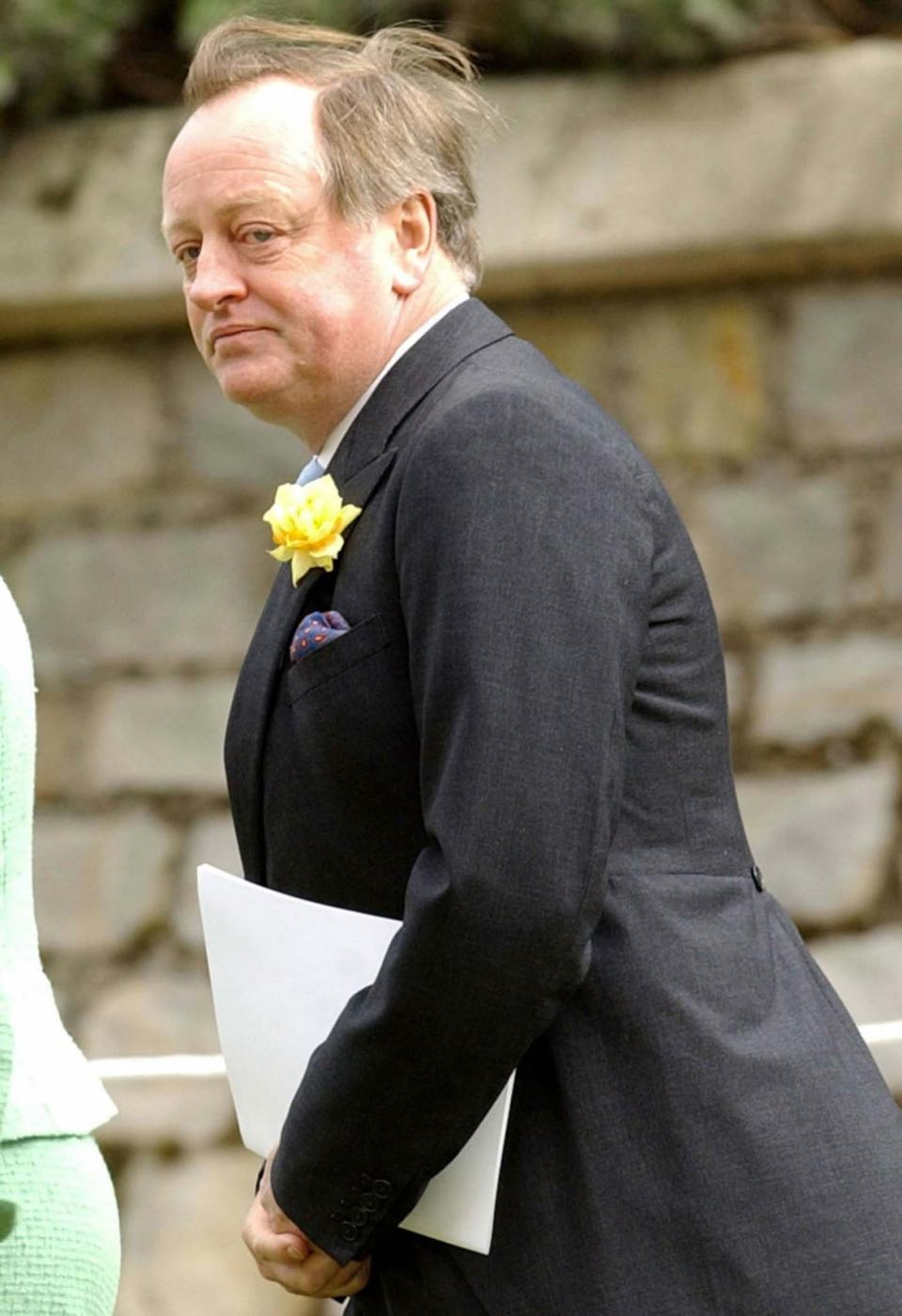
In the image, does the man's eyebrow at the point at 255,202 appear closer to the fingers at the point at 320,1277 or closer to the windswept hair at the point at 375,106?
the windswept hair at the point at 375,106

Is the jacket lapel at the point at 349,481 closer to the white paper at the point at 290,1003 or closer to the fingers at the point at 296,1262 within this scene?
the white paper at the point at 290,1003

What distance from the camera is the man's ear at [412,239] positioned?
1765mm

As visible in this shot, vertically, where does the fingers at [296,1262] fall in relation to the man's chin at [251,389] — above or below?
below

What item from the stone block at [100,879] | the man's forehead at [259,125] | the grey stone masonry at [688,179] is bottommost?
the stone block at [100,879]

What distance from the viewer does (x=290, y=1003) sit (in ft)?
5.41

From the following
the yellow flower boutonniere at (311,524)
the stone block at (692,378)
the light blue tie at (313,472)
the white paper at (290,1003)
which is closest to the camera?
the white paper at (290,1003)

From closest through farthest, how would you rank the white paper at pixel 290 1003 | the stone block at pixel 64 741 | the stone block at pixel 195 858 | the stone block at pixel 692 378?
the white paper at pixel 290 1003
the stone block at pixel 692 378
the stone block at pixel 195 858
the stone block at pixel 64 741

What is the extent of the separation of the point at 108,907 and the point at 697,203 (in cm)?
166

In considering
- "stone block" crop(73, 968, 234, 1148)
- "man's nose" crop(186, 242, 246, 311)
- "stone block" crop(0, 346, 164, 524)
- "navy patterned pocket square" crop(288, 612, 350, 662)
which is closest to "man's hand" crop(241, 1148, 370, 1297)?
"navy patterned pocket square" crop(288, 612, 350, 662)

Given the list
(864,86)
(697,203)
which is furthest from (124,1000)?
(864,86)

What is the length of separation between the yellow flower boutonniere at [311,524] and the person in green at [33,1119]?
222 mm

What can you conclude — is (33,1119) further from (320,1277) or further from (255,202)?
(255,202)

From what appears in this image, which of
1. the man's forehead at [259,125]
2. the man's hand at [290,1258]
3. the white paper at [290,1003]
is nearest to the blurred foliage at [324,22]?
the man's forehead at [259,125]

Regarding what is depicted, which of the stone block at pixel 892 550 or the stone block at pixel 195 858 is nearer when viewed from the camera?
the stone block at pixel 892 550
